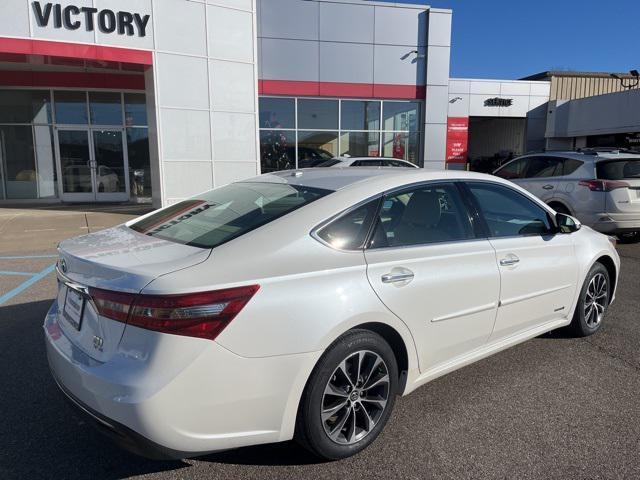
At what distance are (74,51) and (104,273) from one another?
463 inches

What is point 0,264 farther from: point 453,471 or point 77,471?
point 453,471

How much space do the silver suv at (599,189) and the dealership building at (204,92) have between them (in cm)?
779

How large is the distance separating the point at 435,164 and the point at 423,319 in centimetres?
1718

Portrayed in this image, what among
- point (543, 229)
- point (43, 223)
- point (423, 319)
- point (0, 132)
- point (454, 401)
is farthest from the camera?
point (0, 132)

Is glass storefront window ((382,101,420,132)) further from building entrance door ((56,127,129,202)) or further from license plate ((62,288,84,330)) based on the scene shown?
license plate ((62,288,84,330))

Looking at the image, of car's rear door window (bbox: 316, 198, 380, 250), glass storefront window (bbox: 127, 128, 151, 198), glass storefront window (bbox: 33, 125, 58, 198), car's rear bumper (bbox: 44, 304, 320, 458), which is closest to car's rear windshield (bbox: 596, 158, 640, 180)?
car's rear door window (bbox: 316, 198, 380, 250)

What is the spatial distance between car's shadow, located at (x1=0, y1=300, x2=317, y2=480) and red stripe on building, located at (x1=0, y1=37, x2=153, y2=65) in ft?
34.4

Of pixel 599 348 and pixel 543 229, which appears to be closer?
pixel 543 229

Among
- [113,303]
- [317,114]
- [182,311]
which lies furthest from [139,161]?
[182,311]

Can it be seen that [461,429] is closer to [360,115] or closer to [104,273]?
[104,273]

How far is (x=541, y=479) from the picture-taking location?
8.75 ft

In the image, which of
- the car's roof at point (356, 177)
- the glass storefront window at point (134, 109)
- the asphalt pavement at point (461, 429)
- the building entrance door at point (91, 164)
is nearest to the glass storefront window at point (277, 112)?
the glass storefront window at point (134, 109)

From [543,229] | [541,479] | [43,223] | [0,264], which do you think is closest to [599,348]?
[543,229]

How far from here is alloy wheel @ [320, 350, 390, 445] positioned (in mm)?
2721
